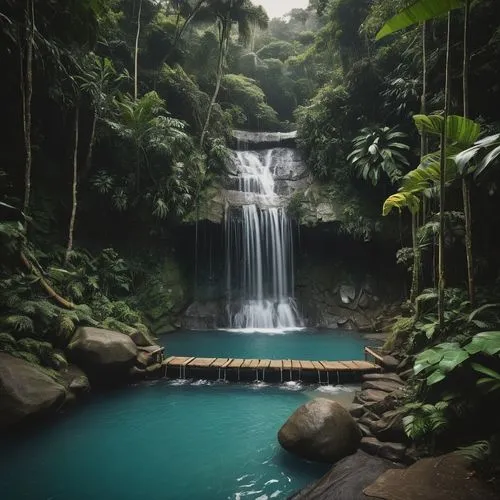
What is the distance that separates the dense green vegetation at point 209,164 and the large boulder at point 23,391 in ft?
2.08

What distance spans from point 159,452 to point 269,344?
630cm

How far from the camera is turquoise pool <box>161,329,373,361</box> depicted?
9.20 meters

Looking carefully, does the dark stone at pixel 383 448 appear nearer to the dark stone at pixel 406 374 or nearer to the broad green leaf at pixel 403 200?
the dark stone at pixel 406 374

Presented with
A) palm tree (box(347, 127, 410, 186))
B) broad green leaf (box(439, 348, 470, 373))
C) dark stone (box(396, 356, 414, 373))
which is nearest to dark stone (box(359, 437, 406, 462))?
broad green leaf (box(439, 348, 470, 373))

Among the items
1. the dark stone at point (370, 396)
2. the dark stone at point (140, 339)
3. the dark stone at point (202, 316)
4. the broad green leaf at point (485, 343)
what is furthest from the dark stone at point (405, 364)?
the dark stone at point (202, 316)

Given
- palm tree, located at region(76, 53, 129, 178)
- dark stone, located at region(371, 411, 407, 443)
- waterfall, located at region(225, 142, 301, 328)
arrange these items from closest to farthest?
dark stone, located at region(371, 411, 407, 443) → palm tree, located at region(76, 53, 129, 178) → waterfall, located at region(225, 142, 301, 328)

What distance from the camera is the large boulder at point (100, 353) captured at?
6234 mm

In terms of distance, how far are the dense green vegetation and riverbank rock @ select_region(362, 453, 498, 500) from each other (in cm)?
35

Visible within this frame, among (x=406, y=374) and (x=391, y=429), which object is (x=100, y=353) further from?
(x=406, y=374)

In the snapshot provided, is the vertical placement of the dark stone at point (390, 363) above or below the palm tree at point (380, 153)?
below

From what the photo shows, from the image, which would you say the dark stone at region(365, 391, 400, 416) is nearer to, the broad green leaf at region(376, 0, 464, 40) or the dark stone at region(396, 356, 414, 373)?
the dark stone at region(396, 356, 414, 373)

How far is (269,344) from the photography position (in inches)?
417

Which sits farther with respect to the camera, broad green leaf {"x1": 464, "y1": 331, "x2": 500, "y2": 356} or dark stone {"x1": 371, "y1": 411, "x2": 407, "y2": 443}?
dark stone {"x1": 371, "y1": 411, "x2": 407, "y2": 443}

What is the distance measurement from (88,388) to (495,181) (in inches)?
327
